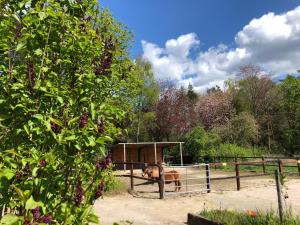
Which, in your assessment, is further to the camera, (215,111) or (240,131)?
(215,111)

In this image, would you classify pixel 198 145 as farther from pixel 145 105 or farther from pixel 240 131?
pixel 145 105

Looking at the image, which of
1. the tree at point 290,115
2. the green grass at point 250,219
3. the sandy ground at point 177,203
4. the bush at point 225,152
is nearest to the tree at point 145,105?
the bush at point 225,152

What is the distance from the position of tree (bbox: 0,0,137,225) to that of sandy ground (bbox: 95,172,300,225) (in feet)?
20.8

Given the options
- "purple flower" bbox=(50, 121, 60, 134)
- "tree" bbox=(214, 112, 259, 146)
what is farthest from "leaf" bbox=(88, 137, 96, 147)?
"tree" bbox=(214, 112, 259, 146)

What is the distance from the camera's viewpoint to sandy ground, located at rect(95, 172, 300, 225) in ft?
30.6

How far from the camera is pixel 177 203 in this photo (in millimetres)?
11461

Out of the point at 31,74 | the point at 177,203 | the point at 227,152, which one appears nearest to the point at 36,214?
the point at 31,74

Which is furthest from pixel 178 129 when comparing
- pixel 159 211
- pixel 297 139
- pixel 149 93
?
pixel 159 211

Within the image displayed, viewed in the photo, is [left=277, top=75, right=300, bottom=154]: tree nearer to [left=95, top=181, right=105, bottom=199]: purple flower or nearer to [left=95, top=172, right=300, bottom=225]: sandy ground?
[left=95, top=172, right=300, bottom=225]: sandy ground

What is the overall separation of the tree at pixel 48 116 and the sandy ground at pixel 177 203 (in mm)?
6338

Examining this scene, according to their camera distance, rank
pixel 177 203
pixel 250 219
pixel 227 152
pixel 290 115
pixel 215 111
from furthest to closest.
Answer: pixel 215 111 → pixel 290 115 → pixel 227 152 → pixel 177 203 → pixel 250 219

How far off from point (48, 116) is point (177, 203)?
984 cm

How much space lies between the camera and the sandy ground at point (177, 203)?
932 cm

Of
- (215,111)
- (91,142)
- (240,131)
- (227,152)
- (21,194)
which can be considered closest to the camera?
(21,194)
